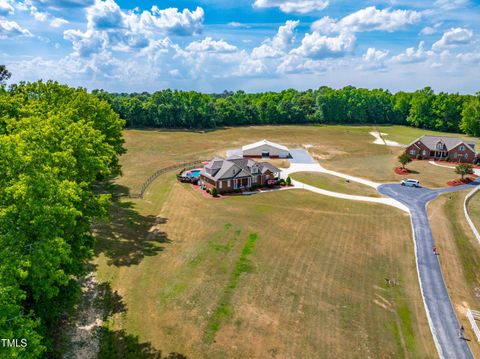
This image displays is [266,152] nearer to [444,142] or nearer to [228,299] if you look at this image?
[444,142]

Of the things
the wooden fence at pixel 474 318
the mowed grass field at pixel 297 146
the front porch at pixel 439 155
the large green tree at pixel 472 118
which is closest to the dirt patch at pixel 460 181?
the mowed grass field at pixel 297 146

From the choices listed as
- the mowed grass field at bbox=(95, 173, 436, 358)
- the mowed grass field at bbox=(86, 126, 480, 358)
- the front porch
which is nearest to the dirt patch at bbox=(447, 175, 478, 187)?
the front porch

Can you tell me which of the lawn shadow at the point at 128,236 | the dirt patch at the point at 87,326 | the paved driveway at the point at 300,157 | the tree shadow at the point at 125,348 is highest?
the paved driveway at the point at 300,157

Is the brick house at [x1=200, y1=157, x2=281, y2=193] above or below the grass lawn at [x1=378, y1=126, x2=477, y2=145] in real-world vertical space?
below

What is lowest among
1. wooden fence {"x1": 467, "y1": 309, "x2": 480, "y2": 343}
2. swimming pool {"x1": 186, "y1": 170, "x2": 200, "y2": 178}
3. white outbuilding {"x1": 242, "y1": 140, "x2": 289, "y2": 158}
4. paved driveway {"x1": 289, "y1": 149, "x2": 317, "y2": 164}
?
wooden fence {"x1": 467, "y1": 309, "x2": 480, "y2": 343}

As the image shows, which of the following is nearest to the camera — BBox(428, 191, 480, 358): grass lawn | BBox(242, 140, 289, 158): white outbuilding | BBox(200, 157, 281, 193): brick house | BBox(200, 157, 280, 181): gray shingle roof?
BBox(428, 191, 480, 358): grass lawn

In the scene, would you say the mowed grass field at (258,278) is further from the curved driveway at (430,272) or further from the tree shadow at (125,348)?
the curved driveway at (430,272)

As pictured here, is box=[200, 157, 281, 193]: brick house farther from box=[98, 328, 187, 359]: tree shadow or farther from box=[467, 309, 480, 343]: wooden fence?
box=[467, 309, 480, 343]: wooden fence
